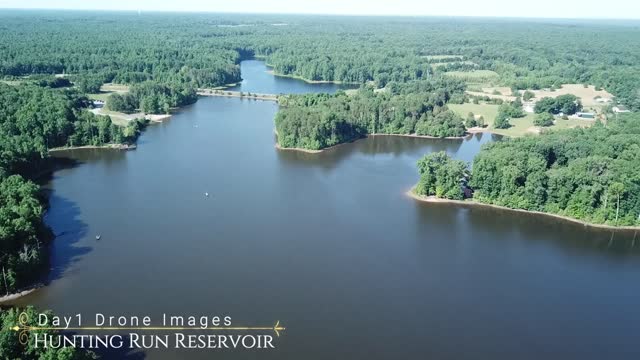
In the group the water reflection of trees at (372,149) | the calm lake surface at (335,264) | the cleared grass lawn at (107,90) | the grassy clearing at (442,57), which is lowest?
the calm lake surface at (335,264)

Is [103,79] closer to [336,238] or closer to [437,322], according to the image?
[336,238]

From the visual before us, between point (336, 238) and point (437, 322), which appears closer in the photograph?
point (437, 322)

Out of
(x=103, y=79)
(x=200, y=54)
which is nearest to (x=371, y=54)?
(x=200, y=54)

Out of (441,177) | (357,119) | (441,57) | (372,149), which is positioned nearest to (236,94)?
(357,119)

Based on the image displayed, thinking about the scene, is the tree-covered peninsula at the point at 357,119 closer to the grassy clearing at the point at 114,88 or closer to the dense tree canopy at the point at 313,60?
the grassy clearing at the point at 114,88

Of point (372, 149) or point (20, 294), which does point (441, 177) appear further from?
point (20, 294)

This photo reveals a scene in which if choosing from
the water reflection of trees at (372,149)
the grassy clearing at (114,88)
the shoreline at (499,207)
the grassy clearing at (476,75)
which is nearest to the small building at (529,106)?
the water reflection of trees at (372,149)
